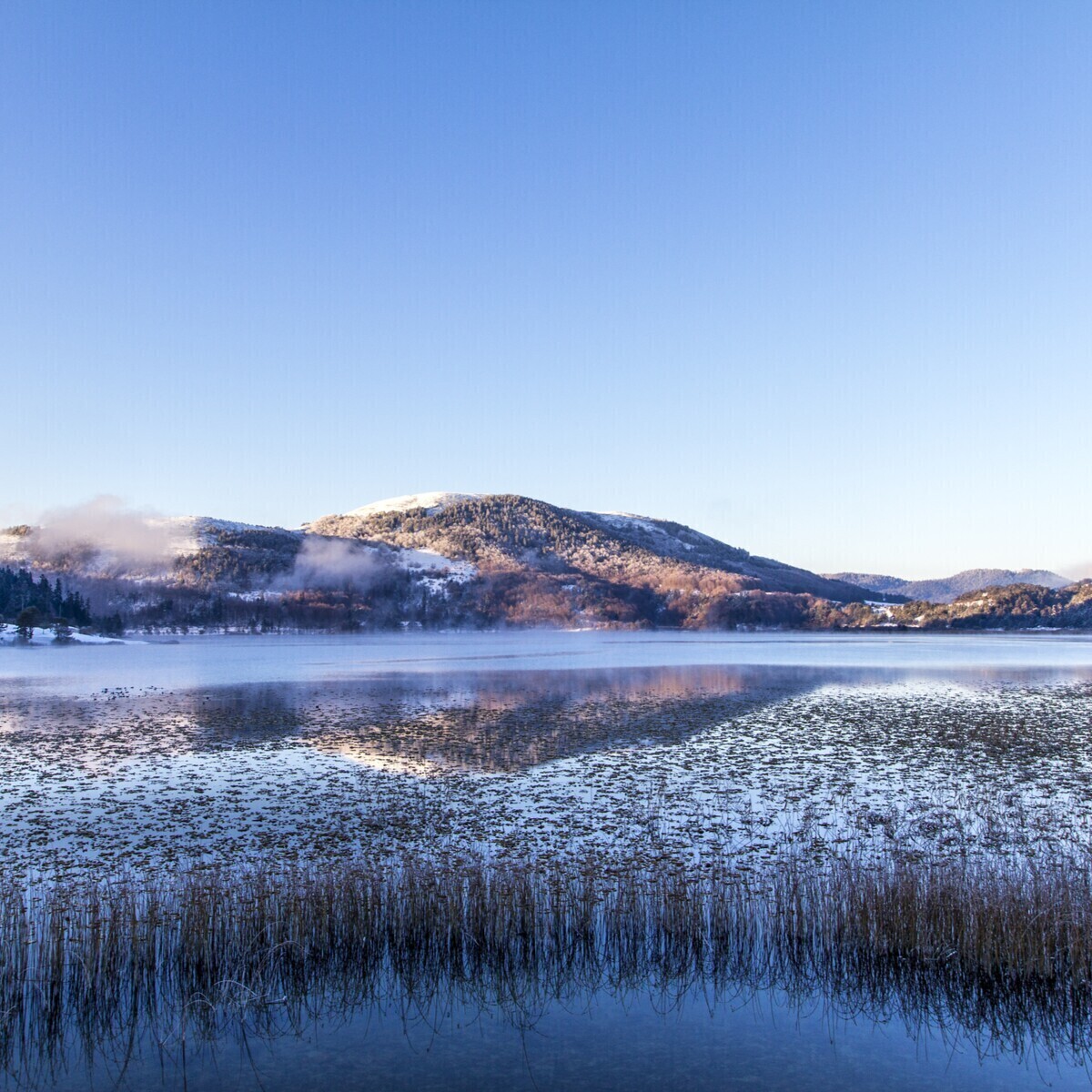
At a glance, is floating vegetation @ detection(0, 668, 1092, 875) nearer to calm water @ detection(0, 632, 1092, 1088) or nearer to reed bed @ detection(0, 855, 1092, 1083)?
calm water @ detection(0, 632, 1092, 1088)

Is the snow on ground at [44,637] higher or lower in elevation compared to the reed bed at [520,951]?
lower

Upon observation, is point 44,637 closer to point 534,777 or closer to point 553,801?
point 534,777

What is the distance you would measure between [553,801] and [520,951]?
405 inches

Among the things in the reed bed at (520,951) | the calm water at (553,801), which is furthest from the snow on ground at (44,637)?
the reed bed at (520,951)

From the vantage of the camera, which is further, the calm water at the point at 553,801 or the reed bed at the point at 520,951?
the reed bed at the point at 520,951

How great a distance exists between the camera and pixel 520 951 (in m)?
13.5

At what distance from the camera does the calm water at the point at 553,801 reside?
35.5 ft

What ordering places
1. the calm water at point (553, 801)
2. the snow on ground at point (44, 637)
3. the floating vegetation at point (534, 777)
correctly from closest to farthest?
the calm water at point (553, 801) → the floating vegetation at point (534, 777) → the snow on ground at point (44, 637)

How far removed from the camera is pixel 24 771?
28.0 metres

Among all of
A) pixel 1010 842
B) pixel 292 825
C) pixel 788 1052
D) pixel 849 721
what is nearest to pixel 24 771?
pixel 292 825

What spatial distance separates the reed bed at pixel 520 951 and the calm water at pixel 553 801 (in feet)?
1.10

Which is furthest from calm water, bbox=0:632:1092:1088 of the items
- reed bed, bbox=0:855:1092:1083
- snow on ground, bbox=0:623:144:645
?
snow on ground, bbox=0:623:144:645

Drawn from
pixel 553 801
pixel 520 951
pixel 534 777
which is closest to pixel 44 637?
pixel 534 777

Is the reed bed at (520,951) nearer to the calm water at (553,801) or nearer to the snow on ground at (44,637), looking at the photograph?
the calm water at (553,801)
